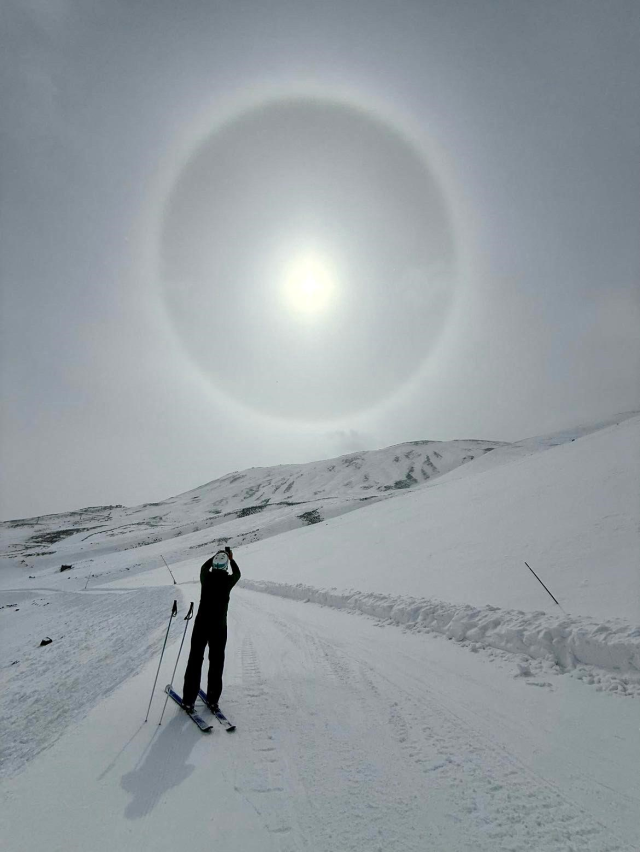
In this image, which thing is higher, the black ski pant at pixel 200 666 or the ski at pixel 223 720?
the black ski pant at pixel 200 666

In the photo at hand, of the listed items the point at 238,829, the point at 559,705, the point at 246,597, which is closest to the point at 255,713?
the point at 238,829

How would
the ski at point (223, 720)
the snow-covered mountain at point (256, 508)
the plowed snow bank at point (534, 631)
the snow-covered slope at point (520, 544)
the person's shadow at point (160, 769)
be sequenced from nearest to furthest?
the person's shadow at point (160, 769) → the ski at point (223, 720) → the plowed snow bank at point (534, 631) → the snow-covered slope at point (520, 544) → the snow-covered mountain at point (256, 508)

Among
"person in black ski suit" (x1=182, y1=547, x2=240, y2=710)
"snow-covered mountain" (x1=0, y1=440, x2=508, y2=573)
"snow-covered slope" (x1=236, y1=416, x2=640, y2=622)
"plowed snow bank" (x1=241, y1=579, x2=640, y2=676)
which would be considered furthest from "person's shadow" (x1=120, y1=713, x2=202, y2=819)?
"snow-covered mountain" (x1=0, y1=440, x2=508, y2=573)

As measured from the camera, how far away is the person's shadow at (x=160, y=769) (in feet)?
12.0

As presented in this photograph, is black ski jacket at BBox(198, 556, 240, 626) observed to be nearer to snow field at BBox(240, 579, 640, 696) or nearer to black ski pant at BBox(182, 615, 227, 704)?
black ski pant at BBox(182, 615, 227, 704)

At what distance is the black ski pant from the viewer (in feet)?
17.7

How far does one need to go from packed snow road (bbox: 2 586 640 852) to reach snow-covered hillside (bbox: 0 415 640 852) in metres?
0.02

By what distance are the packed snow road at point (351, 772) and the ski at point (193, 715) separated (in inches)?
3.7

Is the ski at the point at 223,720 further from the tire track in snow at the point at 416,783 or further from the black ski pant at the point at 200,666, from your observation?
the tire track in snow at the point at 416,783

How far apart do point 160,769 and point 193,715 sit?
1.15 meters

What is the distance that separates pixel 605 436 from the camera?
21688 mm

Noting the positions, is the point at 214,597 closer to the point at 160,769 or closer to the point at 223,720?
the point at 223,720

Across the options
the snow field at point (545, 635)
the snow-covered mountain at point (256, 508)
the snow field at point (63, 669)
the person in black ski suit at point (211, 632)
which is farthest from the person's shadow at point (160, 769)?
the snow-covered mountain at point (256, 508)

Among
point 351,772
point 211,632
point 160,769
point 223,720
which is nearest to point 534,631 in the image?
point 351,772
